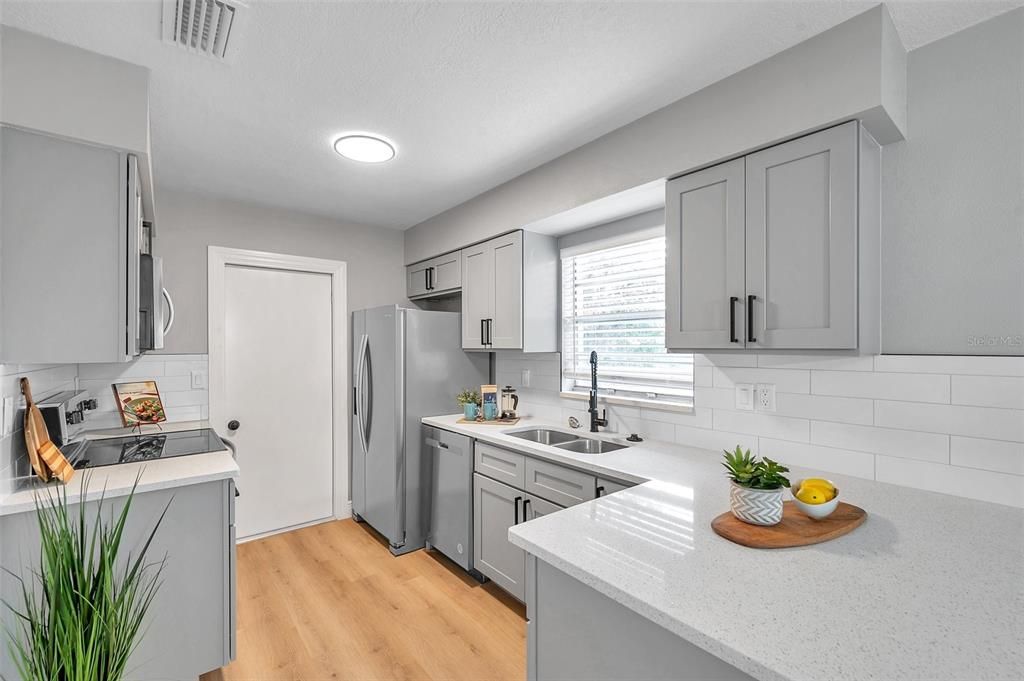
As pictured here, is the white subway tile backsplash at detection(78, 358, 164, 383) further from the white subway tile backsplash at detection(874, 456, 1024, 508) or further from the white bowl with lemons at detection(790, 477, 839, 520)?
the white subway tile backsplash at detection(874, 456, 1024, 508)

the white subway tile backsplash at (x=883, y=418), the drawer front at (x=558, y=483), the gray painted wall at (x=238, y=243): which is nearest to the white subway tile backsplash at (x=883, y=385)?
the white subway tile backsplash at (x=883, y=418)

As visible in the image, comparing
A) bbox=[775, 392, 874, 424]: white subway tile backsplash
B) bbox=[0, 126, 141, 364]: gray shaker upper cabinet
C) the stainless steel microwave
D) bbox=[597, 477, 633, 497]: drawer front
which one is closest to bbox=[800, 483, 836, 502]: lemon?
bbox=[775, 392, 874, 424]: white subway tile backsplash

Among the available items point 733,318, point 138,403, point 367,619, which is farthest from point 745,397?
point 138,403

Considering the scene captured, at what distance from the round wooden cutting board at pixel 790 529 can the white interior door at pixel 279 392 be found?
3.18 metres

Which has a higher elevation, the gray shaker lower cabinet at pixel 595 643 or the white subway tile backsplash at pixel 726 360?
the white subway tile backsplash at pixel 726 360

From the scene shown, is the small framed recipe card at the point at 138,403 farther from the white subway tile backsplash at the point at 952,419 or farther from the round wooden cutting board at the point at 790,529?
the white subway tile backsplash at the point at 952,419

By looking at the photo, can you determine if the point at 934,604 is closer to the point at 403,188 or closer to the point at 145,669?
the point at 145,669

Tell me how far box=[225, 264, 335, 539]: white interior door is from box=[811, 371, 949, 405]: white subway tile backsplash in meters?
3.31

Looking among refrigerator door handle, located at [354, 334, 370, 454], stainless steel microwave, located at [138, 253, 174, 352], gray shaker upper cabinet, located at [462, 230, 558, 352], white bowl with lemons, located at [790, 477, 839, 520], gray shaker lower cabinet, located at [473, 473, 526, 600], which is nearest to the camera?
white bowl with lemons, located at [790, 477, 839, 520]

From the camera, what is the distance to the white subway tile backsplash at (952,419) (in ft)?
4.76

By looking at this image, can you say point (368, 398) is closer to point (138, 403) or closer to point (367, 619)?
point (138, 403)

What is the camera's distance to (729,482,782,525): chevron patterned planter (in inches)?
49.7

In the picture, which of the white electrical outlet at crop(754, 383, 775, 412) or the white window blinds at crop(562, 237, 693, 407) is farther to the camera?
the white window blinds at crop(562, 237, 693, 407)

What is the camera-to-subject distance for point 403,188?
9.97ft
